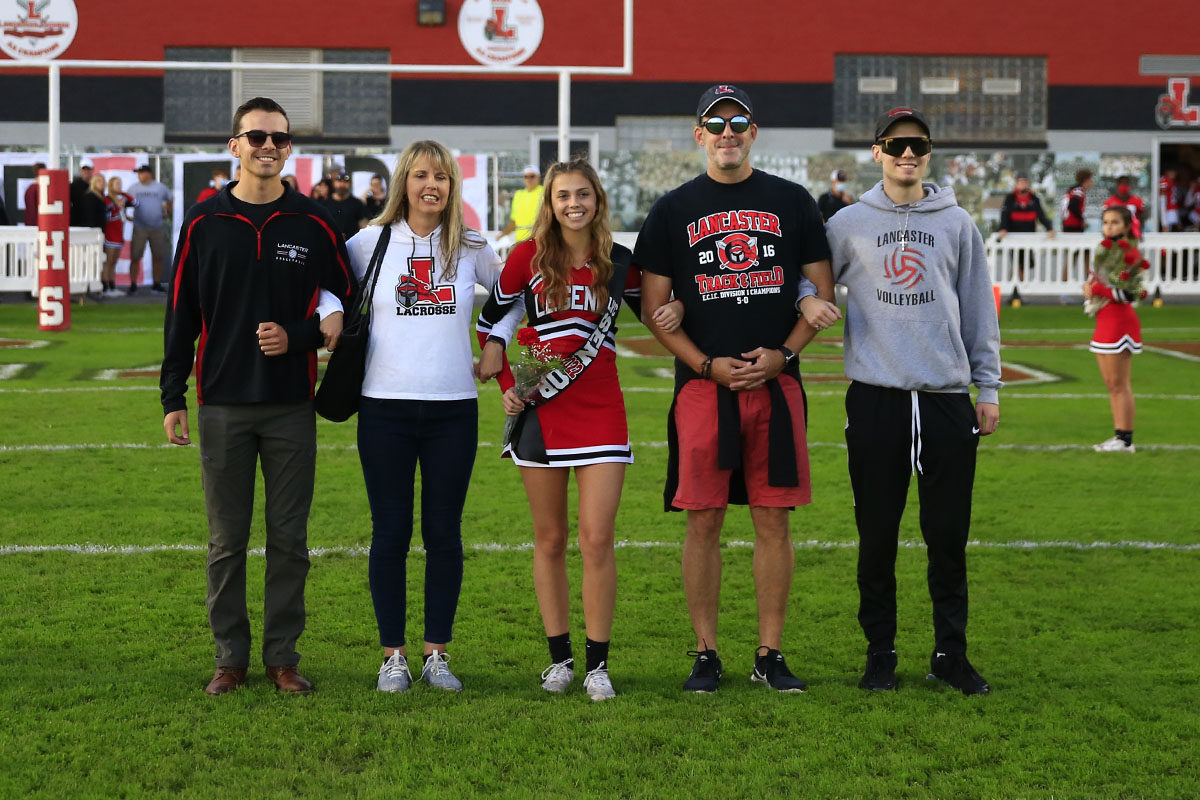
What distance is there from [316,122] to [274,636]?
2512 centimetres

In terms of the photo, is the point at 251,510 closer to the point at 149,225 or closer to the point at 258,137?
the point at 258,137

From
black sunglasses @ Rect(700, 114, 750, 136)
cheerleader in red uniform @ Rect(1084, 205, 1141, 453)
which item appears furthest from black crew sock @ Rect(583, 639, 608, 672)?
cheerleader in red uniform @ Rect(1084, 205, 1141, 453)

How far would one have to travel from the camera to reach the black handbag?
15.9ft

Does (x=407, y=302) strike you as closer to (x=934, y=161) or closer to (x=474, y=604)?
(x=474, y=604)

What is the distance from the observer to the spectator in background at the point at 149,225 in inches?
980

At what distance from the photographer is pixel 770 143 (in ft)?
97.2

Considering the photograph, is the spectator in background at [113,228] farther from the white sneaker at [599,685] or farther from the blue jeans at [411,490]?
the white sneaker at [599,685]

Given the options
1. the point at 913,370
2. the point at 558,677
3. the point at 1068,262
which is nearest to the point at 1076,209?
the point at 1068,262

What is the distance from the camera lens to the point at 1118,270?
10.1 m

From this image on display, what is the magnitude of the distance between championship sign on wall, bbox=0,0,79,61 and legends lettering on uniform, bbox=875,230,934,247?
16624 mm

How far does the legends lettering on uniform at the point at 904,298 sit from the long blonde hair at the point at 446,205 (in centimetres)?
140

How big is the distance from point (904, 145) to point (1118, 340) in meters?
5.81

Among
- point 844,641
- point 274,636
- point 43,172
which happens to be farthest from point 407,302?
point 43,172

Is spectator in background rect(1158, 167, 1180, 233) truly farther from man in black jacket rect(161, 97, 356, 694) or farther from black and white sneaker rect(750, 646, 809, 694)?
man in black jacket rect(161, 97, 356, 694)
